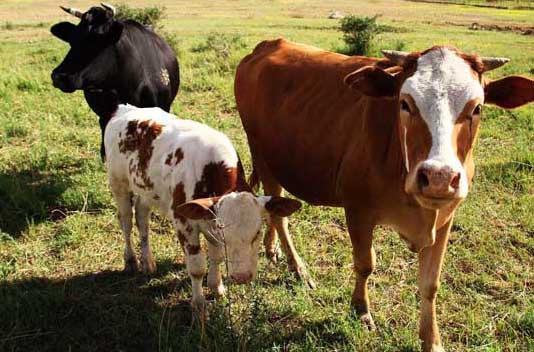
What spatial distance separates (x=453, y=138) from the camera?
8.21 ft

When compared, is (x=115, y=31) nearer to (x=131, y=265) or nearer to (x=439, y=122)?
(x=131, y=265)

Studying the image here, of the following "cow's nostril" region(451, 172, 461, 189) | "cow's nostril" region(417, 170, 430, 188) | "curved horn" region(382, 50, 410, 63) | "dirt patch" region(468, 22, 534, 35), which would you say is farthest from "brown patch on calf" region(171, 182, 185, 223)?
"dirt patch" region(468, 22, 534, 35)

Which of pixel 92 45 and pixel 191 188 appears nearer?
pixel 191 188

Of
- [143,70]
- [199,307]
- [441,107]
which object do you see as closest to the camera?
[441,107]

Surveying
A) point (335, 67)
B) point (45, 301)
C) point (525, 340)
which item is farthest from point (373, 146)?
point (45, 301)

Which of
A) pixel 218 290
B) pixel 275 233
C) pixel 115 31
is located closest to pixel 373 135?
pixel 218 290

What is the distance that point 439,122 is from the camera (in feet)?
8.13

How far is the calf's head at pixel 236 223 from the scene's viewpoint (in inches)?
124

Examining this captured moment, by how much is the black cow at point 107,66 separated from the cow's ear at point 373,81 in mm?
3598

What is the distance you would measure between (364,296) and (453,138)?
67.8 inches

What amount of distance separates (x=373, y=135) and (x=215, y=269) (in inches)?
59.4

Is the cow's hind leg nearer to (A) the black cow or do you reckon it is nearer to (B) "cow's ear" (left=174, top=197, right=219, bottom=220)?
(B) "cow's ear" (left=174, top=197, right=219, bottom=220)

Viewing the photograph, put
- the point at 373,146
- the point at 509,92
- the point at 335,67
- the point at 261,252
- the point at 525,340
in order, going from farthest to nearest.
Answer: the point at 261,252, the point at 335,67, the point at 525,340, the point at 373,146, the point at 509,92

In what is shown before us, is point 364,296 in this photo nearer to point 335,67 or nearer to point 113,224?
point 335,67
